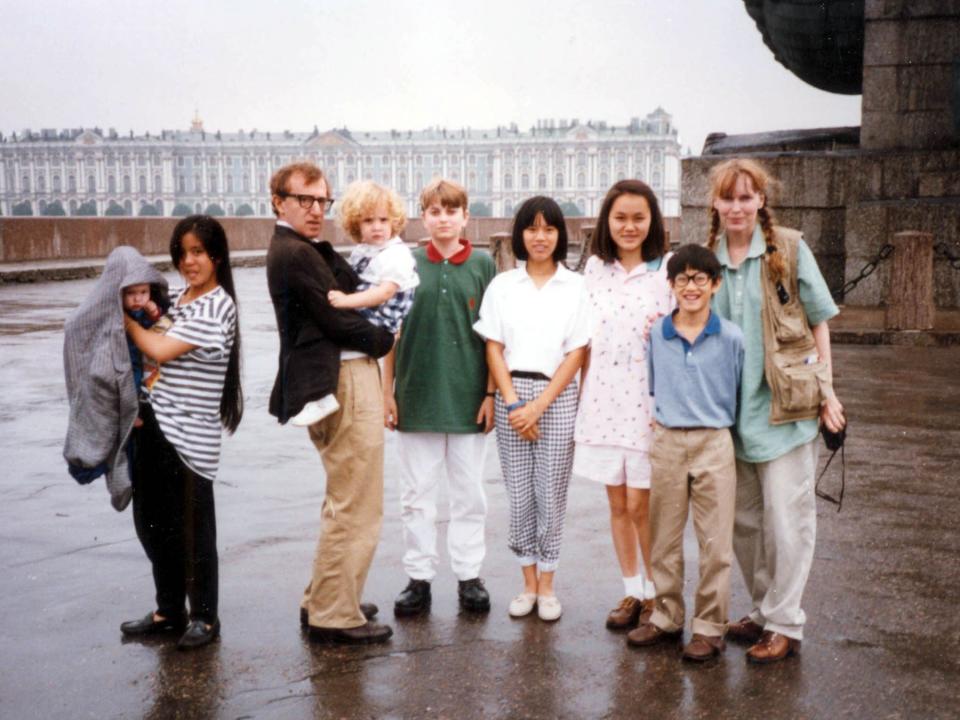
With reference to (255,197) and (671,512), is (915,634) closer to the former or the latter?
(671,512)

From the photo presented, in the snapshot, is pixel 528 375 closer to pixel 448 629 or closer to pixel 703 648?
pixel 448 629

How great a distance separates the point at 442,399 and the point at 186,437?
783 mm

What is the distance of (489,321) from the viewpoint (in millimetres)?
3703

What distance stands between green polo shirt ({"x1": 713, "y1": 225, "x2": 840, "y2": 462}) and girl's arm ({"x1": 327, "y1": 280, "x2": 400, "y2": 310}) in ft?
3.15

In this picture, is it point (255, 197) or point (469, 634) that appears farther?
point (255, 197)

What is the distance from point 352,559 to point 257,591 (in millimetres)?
625

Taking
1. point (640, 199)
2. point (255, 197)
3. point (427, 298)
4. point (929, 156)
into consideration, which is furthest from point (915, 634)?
point (255, 197)

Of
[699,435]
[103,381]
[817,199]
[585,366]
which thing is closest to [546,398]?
[585,366]

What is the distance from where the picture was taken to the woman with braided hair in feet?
11.0

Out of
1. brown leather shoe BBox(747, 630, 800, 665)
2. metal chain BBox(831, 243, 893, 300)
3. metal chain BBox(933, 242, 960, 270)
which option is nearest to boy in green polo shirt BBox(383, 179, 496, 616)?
brown leather shoe BBox(747, 630, 800, 665)

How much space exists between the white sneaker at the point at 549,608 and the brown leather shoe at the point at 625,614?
156 mm

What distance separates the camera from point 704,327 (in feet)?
11.1

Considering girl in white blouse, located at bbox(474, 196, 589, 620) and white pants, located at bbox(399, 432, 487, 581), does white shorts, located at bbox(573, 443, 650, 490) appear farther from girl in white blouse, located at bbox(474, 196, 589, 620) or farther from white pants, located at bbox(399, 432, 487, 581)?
white pants, located at bbox(399, 432, 487, 581)

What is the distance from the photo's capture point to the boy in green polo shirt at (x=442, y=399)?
3748 millimetres
